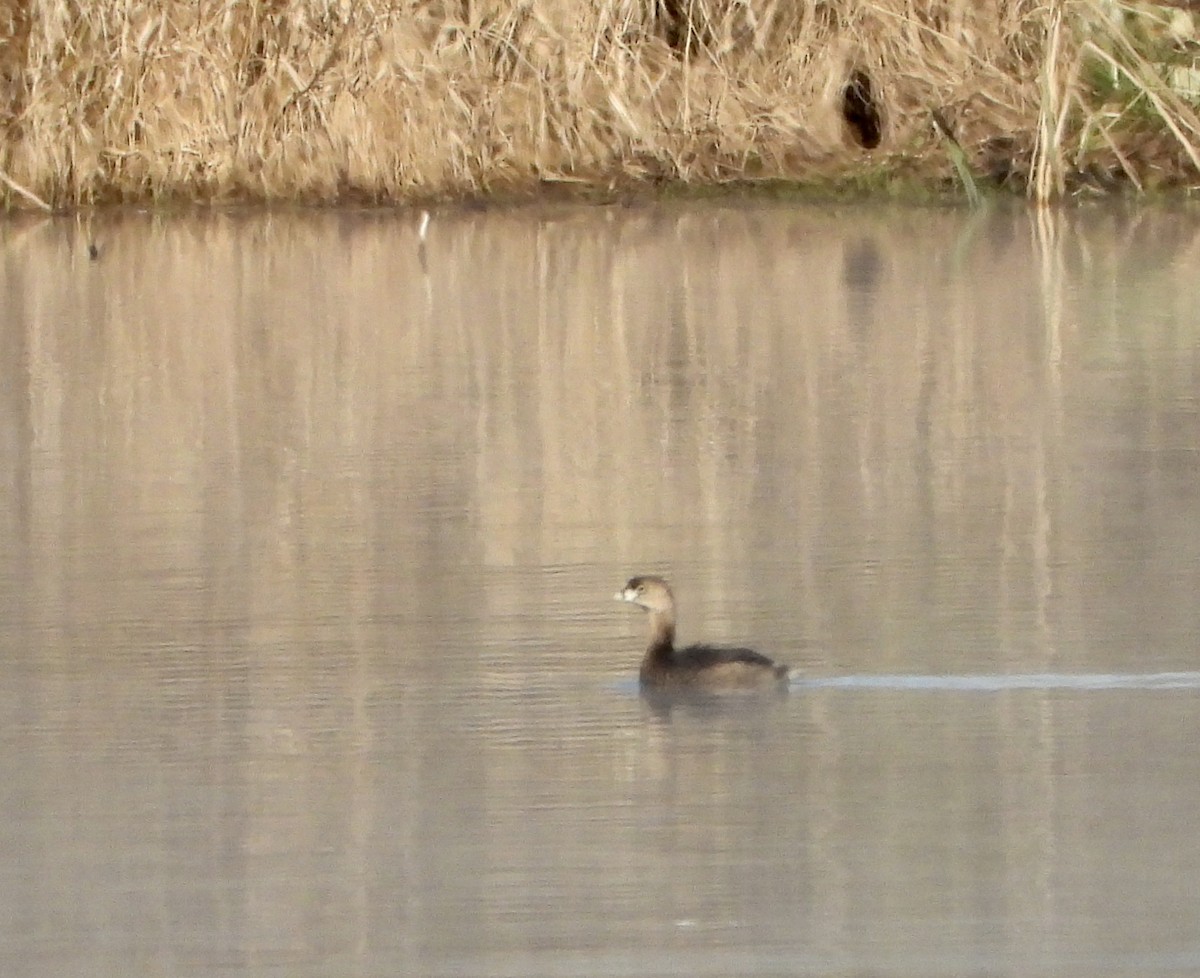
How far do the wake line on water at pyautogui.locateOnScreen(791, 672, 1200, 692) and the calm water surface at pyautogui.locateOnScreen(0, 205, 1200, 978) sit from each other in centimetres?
2

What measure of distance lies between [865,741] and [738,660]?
48 cm

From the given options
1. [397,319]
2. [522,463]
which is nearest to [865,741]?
[522,463]

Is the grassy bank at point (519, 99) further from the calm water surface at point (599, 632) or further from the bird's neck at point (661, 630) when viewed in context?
the bird's neck at point (661, 630)

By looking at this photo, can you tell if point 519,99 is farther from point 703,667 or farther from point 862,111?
point 703,667

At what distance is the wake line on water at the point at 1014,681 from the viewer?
612cm

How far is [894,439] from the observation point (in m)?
9.35

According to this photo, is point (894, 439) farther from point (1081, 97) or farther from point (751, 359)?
point (1081, 97)

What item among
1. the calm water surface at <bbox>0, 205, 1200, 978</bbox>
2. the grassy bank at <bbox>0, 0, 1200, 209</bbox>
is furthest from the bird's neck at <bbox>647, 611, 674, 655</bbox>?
the grassy bank at <bbox>0, 0, 1200, 209</bbox>

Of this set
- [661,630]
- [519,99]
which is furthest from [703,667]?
[519,99]

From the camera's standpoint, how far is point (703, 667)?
245 inches

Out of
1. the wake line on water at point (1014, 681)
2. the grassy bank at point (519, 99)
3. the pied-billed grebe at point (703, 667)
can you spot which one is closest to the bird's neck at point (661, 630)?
the pied-billed grebe at point (703, 667)

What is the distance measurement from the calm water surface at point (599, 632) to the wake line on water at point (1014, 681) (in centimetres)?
2

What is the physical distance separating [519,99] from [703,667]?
12437 millimetres

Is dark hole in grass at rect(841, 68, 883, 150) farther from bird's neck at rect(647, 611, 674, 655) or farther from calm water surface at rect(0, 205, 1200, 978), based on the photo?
bird's neck at rect(647, 611, 674, 655)
